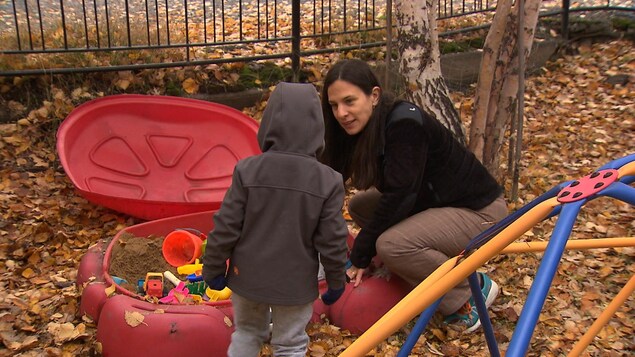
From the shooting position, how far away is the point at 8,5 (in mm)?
8070

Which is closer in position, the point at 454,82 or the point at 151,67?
the point at 151,67

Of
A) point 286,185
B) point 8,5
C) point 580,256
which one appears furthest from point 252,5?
point 286,185

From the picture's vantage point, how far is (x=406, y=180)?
3111 millimetres

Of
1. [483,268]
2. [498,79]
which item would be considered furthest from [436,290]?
[498,79]

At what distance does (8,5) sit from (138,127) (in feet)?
14.2

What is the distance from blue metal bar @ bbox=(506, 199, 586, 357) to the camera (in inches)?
61.1

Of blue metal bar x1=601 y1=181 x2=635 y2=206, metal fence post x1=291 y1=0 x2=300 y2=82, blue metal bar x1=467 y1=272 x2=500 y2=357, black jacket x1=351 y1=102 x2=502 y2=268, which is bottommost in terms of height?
blue metal bar x1=467 y1=272 x2=500 y2=357

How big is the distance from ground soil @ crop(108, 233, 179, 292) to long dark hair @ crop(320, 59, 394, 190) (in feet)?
3.42

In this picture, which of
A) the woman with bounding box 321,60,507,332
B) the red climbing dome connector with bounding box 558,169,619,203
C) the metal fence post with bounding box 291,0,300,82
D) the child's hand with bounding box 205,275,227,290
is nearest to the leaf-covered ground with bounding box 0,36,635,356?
the metal fence post with bounding box 291,0,300,82

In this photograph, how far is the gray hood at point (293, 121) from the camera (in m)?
2.50

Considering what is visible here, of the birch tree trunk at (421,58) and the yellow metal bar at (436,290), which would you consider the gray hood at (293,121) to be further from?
the birch tree trunk at (421,58)

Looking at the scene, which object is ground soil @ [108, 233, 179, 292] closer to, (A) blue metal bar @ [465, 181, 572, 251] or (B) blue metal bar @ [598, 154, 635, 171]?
(A) blue metal bar @ [465, 181, 572, 251]

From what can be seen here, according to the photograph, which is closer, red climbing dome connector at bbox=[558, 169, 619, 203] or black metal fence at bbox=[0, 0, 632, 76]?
red climbing dome connector at bbox=[558, 169, 619, 203]

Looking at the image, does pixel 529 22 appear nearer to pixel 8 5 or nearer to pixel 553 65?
pixel 553 65
